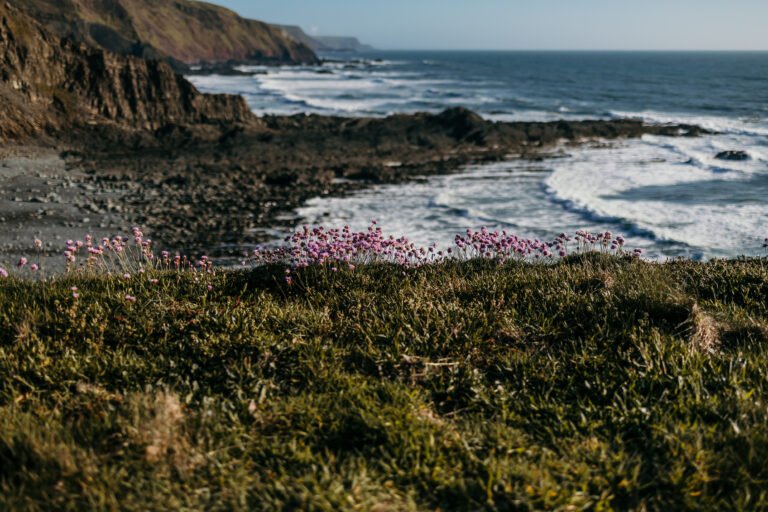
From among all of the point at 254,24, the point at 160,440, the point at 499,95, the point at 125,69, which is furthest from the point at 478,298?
the point at 254,24

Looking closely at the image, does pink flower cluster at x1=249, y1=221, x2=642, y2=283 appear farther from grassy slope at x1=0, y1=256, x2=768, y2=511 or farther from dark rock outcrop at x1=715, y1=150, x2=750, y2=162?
dark rock outcrop at x1=715, y1=150, x2=750, y2=162

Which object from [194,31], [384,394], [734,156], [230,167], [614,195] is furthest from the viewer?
[194,31]

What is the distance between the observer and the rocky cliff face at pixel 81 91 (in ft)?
99.6

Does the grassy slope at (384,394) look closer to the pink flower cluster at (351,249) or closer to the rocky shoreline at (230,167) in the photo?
the pink flower cluster at (351,249)

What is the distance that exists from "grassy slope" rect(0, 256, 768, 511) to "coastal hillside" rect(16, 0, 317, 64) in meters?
77.7

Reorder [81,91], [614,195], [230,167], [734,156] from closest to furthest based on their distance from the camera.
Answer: [614,195] → [230,167] → [734,156] → [81,91]

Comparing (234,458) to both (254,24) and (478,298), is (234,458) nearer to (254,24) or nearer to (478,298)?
(478,298)

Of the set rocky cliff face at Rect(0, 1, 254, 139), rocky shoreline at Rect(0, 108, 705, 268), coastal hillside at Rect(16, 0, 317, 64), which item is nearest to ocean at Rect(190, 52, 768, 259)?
rocky shoreline at Rect(0, 108, 705, 268)

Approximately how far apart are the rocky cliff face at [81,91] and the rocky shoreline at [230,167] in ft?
6.12

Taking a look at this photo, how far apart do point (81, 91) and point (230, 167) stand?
46.0 feet

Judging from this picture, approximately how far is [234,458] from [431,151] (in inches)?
1215

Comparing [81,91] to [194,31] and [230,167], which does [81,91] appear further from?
[194,31]

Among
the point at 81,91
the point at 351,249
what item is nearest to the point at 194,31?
the point at 81,91

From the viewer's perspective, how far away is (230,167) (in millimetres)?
27094
